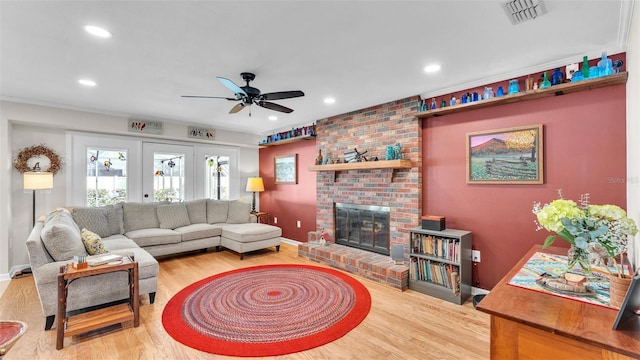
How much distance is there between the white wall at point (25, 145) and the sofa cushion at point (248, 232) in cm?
239

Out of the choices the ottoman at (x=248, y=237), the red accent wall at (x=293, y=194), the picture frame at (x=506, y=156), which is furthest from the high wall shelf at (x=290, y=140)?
the picture frame at (x=506, y=156)

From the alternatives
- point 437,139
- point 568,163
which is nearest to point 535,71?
point 568,163

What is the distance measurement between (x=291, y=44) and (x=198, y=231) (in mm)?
3641

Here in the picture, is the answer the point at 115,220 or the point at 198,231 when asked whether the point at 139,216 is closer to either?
the point at 115,220

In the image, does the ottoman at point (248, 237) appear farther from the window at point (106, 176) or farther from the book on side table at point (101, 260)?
the book on side table at point (101, 260)

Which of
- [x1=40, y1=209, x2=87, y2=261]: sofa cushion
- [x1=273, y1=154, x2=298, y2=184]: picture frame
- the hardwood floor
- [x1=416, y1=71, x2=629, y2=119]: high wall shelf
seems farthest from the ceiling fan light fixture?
[x1=40, y1=209, x2=87, y2=261]: sofa cushion

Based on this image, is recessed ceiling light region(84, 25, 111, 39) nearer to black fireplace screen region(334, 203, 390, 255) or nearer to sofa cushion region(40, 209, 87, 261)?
sofa cushion region(40, 209, 87, 261)

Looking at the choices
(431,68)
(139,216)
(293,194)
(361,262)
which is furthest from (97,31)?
(293,194)

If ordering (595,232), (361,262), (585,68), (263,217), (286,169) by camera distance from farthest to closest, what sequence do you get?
1. (263,217)
2. (286,169)
3. (361,262)
4. (585,68)
5. (595,232)

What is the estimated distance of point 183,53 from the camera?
2.48 m

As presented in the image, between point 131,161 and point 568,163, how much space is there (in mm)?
6094

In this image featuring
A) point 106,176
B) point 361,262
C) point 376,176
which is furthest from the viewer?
point 106,176

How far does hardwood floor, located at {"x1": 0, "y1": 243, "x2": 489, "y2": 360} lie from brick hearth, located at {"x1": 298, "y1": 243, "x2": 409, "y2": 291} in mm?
175

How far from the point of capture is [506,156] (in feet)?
9.85
